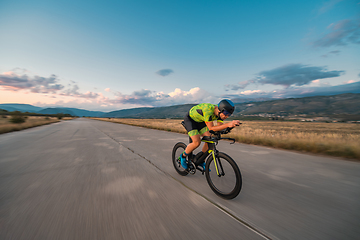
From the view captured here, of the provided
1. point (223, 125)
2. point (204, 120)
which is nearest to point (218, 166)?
point (223, 125)

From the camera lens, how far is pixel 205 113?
9.68 feet

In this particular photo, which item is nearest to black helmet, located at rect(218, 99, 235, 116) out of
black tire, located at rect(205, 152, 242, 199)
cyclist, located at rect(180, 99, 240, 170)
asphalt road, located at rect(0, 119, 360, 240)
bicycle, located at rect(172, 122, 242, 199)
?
cyclist, located at rect(180, 99, 240, 170)

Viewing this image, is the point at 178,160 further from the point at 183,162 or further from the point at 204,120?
the point at 204,120

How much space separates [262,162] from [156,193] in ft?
11.7

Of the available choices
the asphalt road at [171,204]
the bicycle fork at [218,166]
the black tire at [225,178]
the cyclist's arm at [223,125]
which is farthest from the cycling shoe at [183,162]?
the cyclist's arm at [223,125]

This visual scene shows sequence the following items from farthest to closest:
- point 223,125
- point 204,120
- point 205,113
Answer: point 204,120 < point 205,113 < point 223,125

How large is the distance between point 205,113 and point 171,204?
1.66m

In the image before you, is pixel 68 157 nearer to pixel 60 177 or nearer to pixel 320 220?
pixel 60 177

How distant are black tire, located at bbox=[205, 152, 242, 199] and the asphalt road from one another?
0.47 ft

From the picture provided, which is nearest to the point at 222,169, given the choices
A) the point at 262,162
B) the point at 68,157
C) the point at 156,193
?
the point at 156,193

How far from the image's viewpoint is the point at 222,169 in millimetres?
2746

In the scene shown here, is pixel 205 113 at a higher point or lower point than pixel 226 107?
lower

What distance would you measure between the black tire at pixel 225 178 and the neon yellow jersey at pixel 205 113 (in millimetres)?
701

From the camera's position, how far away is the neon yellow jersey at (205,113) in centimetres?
291
